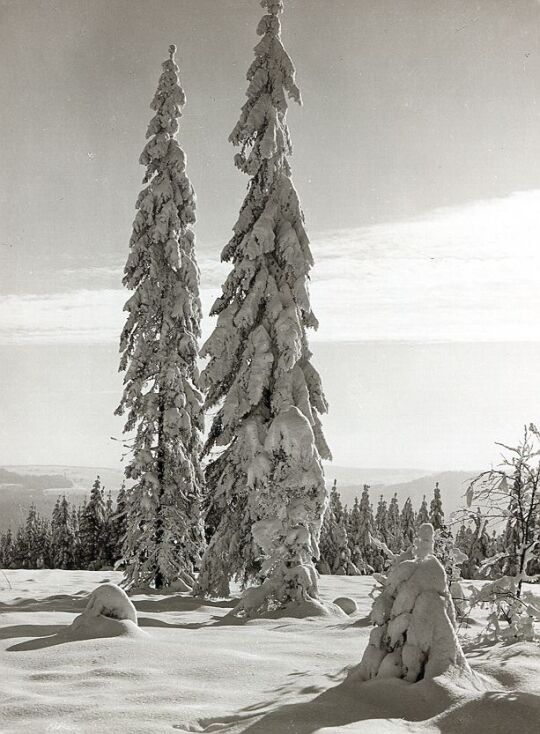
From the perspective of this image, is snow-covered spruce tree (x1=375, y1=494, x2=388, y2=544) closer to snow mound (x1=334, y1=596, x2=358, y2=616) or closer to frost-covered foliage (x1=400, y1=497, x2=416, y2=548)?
frost-covered foliage (x1=400, y1=497, x2=416, y2=548)

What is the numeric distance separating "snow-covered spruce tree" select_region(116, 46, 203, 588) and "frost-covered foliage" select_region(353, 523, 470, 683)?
12.3m

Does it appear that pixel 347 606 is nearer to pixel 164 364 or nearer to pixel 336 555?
pixel 164 364

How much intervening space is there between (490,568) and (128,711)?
23.5 ft

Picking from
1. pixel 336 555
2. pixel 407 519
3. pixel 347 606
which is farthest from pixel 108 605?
pixel 407 519

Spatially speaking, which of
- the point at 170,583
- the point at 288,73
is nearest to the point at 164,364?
the point at 170,583

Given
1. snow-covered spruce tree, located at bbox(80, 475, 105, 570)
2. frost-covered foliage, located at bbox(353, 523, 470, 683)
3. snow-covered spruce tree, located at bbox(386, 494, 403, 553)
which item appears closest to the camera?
frost-covered foliage, located at bbox(353, 523, 470, 683)

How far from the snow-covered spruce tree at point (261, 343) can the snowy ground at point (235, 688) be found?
483 cm

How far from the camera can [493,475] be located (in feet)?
32.6

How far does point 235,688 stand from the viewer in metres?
5.91

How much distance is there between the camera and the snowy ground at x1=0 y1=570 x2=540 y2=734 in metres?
4.77

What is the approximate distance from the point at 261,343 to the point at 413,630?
30.2 ft

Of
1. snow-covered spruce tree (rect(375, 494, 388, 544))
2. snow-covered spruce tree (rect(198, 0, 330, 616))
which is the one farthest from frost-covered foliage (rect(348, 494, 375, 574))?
snow-covered spruce tree (rect(198, 0, 330, 616))

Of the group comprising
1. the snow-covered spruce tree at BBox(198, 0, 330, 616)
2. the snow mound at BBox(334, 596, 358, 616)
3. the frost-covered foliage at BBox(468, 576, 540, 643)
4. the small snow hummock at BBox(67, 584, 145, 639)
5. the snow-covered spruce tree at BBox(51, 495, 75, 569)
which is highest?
the snow-covered spruce tree at BBox(198, 0, 330, 616)

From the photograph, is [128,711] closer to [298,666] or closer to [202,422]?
[298,666]
